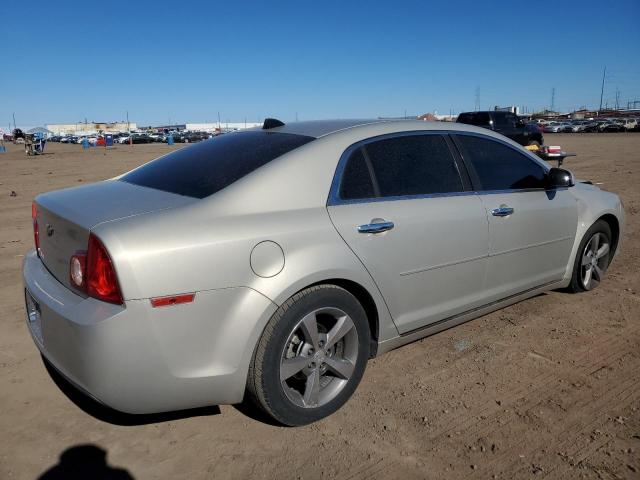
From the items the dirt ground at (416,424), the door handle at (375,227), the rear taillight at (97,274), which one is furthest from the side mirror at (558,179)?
the rear taillight at (97,274)

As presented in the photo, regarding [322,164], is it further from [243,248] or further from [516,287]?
[516,287]

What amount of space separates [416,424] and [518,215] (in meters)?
1.74

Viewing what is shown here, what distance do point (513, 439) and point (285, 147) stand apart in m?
1.96

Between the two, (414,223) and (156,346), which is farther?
(414,223)

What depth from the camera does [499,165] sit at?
3.73 meters

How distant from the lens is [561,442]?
2.51 metres

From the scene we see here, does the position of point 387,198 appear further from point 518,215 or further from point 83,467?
point 83,467

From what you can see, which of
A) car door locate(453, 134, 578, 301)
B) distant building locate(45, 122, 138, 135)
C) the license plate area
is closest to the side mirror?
car door locate(453, 134, 578, 301)

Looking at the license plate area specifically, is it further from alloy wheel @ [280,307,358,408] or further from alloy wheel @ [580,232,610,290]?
alloy wheel @ [580,232,610,290]

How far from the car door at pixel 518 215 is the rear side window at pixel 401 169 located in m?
0.22

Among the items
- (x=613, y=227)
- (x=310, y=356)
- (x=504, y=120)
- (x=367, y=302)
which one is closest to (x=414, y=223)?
(x=367, y=302)

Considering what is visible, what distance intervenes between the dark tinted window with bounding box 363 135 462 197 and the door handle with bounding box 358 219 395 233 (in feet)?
0.67

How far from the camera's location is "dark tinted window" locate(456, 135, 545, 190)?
357cm

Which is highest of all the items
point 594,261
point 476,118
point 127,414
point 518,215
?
point 476,118
